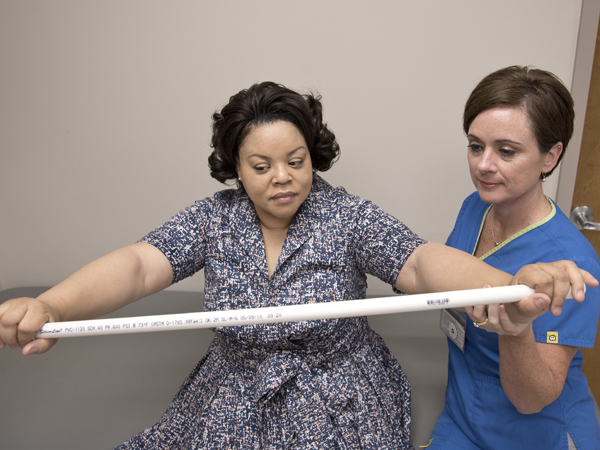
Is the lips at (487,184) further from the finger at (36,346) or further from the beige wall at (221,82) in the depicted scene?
the finger at (36,346)

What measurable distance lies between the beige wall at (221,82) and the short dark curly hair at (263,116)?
2.19ft

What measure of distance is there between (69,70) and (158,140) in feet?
1.60

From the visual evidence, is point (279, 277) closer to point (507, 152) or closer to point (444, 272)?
point (444, 272)

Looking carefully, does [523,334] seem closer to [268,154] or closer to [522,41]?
[268,154]

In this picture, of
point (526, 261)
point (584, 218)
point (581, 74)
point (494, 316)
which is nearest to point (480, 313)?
point (494, 316)

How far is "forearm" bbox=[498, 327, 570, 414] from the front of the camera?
2.76 feet

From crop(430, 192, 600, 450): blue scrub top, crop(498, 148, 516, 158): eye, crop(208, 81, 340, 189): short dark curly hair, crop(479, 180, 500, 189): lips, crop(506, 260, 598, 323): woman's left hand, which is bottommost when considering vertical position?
crop(430, 192, 600, 450): blue scrub top

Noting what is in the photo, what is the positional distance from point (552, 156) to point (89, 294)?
112 cm

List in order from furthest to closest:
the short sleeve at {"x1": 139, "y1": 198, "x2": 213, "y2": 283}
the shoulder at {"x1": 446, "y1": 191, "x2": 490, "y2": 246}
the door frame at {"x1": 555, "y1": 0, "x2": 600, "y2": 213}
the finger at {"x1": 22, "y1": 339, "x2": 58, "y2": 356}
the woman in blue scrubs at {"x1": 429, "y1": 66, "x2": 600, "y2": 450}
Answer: the door frame at {"x1": 555, "y1": 0, "x2": 600, "y2": 213} → the shoulder at {"x1": 446, "y1": 191, "x2": 490, "y2": 246} → the short sleeve at {"x1": 139, "y1": 198, "x2": 213, "y2": 283} → the woman in blue scrubs at {"x1": 429, "y1": 66, "x2": 600, "y2": 450} → the finger at {"x1": 22, "y1": 339, "x2": 58, "y2": 356}

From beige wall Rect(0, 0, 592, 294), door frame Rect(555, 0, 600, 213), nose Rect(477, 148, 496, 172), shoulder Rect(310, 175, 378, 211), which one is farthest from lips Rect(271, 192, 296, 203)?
door frame Rect(555, 0, 600, 213)

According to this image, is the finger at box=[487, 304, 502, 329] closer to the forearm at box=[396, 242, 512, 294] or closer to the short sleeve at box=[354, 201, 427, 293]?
the forearm at box=[396, 242, 512, 294]

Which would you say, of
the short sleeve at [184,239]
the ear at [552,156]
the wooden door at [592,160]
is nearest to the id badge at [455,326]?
the ear at [552,156]

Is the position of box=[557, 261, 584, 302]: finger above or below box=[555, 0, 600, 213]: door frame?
below

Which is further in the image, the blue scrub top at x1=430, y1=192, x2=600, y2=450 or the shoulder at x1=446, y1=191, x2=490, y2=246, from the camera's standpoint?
the shoulder at x1=446, y1=191, x2=490, y2=246
